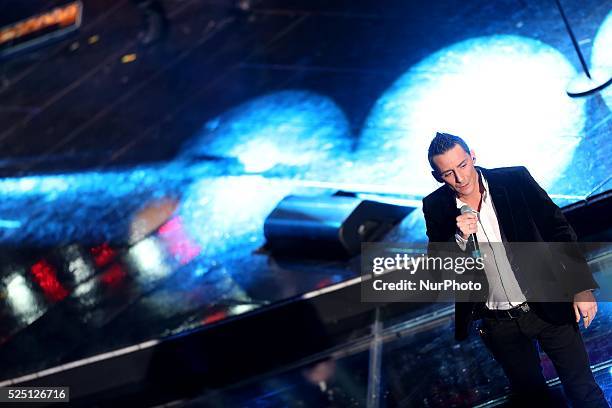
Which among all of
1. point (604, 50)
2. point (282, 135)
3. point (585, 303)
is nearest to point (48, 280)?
point (282, 135)

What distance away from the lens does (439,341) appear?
414cm

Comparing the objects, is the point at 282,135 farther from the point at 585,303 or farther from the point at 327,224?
the point at 585,303

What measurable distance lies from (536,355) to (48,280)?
12.7ft

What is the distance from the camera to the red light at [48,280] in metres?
5.34

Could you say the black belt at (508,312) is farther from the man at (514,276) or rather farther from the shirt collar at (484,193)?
the shirt collar at (484,193)

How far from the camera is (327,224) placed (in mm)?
4727

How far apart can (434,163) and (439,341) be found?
72.7 inches

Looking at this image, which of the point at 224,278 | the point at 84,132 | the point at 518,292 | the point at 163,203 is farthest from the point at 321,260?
the point at 84,132

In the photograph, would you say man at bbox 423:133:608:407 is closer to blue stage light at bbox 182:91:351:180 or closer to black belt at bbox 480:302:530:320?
black belt at bbox 480:302:530:320

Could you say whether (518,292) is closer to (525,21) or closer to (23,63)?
(525,21)

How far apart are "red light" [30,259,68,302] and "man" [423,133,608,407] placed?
3.44 meters

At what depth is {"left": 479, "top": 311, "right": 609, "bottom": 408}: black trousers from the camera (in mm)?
2607

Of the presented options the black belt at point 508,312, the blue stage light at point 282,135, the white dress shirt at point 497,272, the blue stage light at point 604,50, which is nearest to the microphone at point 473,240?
the white dress shirt at point 497,272

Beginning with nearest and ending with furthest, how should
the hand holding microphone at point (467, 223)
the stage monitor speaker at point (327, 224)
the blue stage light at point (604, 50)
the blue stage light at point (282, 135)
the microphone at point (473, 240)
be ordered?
the hand holding microphone at point (467, 223)
the microphone at point (473, 240)
the stage monitor speaker at point (327, 224)
the blue stage light at point (604, 50)
the blue stage light at point (282, 135)
